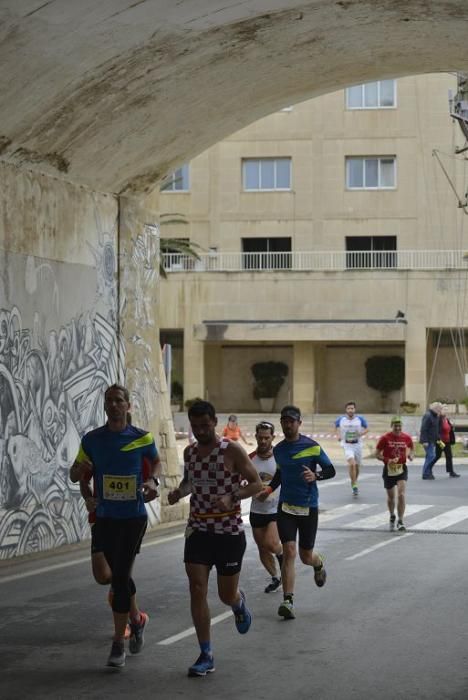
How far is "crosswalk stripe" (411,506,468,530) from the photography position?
19516mm

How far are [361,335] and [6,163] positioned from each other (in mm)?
40682

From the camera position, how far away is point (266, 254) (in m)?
57.8

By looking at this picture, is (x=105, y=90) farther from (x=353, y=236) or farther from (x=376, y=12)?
(x=353, y=236)

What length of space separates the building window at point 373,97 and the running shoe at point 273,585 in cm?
4793

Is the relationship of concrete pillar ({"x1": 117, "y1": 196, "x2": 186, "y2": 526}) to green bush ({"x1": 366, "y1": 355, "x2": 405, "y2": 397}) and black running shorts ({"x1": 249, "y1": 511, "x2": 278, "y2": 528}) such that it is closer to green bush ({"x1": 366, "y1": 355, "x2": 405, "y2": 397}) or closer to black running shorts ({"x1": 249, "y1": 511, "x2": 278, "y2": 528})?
black running shorts ({"x1": 249, "y1": 511, "x2": 278, "y2": 528})

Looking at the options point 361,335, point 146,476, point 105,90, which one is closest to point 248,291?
point 361,335

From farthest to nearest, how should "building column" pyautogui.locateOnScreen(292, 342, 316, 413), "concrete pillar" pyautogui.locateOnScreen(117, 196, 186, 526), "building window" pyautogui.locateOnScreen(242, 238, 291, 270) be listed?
"building window" pyautogui.locateOnScreen(242, 238, 291, 270), "building column" pyautogui.locateOnScreen(292, 342, 316, 413), "concrete pillar" pyautogui.locateOnScreen(117, 196, 186, 526)

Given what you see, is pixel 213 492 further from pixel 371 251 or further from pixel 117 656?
pixel 371 251

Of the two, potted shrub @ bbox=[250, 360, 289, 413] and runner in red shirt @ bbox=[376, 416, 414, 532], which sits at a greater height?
potted shrub @ bbox=[250, 360, 289, 413]

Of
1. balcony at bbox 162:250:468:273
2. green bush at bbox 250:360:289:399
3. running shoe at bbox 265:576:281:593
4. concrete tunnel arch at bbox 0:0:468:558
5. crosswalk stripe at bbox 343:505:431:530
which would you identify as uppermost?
balcony at bbox 162:250:468:273

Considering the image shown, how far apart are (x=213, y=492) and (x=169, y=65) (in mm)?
6365

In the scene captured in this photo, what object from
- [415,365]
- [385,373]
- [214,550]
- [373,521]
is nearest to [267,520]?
[214,550]

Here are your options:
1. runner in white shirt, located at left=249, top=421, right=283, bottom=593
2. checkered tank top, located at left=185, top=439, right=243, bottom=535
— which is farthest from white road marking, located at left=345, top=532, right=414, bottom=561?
checkered tank top, located at left=185, top=439, right=243, bottom=535

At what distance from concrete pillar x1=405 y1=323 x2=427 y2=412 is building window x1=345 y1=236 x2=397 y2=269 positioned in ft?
12.3
